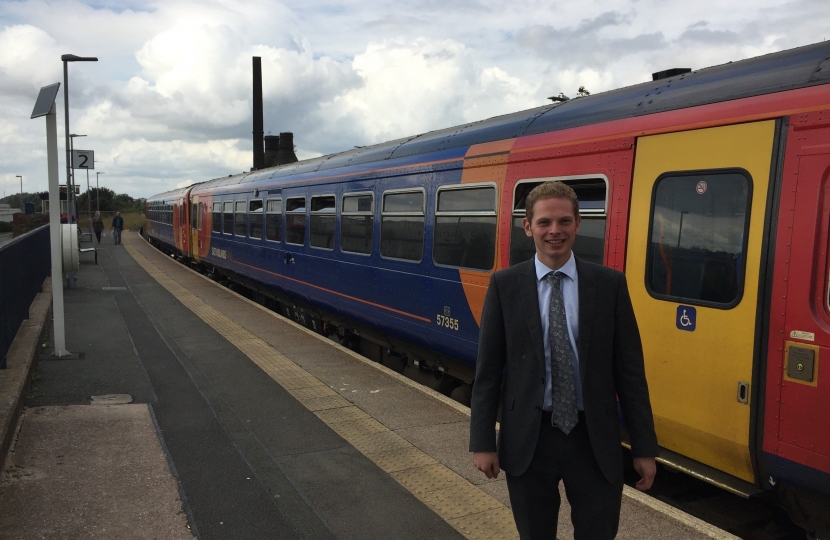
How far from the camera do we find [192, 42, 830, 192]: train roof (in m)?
3.79

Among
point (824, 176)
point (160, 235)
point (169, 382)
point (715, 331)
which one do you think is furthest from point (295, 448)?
point (160, 235)

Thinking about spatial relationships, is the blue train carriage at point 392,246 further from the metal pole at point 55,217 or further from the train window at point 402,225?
the metal pole at point 55,217

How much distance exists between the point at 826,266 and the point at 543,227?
75.8 inches

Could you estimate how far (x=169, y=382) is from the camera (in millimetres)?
7148

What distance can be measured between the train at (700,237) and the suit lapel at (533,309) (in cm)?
186

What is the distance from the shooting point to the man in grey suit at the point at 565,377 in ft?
7.91

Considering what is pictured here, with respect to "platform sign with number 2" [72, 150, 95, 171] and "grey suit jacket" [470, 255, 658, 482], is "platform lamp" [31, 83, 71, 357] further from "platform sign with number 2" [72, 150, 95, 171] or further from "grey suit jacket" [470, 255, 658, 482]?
"platform sign with number 2" [72, 150, 95, 171]

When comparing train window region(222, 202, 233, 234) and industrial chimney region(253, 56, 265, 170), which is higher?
industrial chimney region(253, 56, 265, 170)

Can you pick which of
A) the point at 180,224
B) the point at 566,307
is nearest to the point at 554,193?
the point at 566,307

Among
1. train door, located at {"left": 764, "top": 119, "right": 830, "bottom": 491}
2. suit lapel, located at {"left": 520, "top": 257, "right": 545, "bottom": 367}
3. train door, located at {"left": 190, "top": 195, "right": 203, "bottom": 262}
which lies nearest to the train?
train door, located at {"left": 764, "top": 119, "right": 830, "bottom": 491}

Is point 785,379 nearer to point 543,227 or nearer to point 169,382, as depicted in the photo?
point 543,227

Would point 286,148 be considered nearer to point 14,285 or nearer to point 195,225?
point 195,225

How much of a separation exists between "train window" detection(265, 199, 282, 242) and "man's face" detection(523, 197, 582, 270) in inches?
409

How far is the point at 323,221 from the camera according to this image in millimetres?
10289
